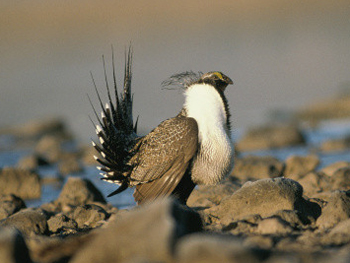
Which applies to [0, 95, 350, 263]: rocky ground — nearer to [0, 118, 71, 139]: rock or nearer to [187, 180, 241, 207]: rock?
[187, 180, 241, 207]: rock

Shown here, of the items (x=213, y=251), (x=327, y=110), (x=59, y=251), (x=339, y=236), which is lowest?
(x=327, y=110)

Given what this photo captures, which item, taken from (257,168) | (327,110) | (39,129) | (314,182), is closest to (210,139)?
(314,182)

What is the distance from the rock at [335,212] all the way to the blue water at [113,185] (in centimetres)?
251

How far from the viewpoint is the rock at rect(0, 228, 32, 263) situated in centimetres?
240

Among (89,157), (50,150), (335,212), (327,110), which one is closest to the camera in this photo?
(335,212)

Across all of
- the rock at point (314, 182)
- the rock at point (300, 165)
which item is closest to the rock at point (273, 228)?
the rock at point (314, 182)

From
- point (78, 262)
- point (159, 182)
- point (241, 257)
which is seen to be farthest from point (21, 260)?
point (159, 182)

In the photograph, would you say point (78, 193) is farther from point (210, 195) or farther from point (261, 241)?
point (261, 241)

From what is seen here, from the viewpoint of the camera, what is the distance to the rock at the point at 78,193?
5.54 meters

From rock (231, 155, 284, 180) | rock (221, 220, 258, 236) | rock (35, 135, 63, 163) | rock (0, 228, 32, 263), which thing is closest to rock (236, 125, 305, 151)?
rock (35, 135, 63, 163)

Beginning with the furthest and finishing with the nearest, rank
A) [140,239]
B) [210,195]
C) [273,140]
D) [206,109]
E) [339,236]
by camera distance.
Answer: [273,140] < [210,195] < [206,109] < [339,236] < [140,239]

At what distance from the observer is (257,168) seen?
6.71 metres

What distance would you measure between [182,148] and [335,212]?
45.3 inches

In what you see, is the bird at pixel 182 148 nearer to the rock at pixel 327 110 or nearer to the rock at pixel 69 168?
the rock at pixel 69 168
